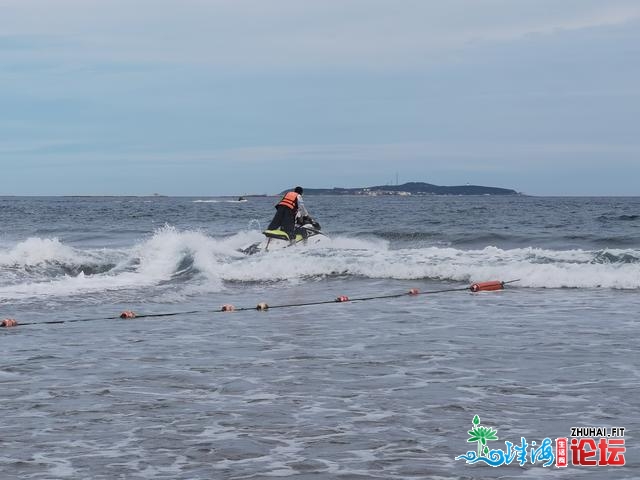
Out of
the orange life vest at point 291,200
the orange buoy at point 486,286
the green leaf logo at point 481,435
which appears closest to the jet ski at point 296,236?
the orange life vest at point 291,200

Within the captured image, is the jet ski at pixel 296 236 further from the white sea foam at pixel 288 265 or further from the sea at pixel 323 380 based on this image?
the sea at pixel 323 380

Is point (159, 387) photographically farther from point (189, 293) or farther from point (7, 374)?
point (189, 293)

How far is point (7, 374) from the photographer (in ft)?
29.3

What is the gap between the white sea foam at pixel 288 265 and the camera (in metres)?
18.1

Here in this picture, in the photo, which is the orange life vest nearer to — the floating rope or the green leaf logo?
the floating rope

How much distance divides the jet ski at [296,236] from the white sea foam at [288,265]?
221 millimetres

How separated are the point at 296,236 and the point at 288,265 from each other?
260cm

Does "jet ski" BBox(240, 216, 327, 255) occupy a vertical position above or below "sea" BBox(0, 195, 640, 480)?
above

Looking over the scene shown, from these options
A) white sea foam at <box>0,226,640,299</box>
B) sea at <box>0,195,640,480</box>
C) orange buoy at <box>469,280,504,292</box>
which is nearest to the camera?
sea at <box>0,195,640,480</box>

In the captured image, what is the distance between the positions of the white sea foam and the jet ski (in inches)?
8.7

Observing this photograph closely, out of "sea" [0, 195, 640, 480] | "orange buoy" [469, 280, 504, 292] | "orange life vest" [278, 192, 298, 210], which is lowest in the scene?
"sea" [0, 195, 640, 480]

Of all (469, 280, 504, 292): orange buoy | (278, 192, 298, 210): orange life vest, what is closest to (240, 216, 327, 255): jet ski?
(278, 192, 298, 210): orange life vest

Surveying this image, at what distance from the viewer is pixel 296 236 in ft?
80.1

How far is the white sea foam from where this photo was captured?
18062 mm
